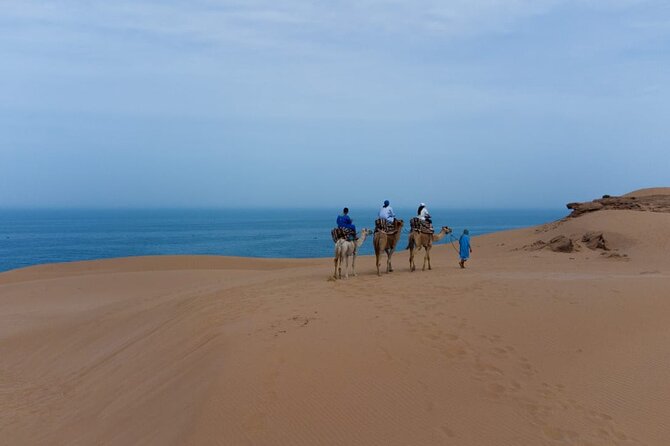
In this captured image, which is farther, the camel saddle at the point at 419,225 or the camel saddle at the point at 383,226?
the camel saddle at the point at 419,225

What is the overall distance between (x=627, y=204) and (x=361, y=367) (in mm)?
29841

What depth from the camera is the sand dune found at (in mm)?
6840

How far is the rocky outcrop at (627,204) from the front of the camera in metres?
31.2

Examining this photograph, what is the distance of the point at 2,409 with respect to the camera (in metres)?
10.4

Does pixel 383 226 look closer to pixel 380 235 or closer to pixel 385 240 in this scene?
pixel 380 235

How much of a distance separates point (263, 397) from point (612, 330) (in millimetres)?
6812

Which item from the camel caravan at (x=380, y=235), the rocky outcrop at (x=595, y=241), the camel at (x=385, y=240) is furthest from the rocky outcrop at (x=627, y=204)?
the camel at (x=385, y=240)

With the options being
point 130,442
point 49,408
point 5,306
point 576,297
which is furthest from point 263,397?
point 5,306

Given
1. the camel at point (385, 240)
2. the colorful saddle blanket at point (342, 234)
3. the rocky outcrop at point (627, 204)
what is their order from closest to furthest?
1. the colorful saddle blanket at point (342, 234)
2. the camel at point (385, 240)
3. the rocky outcrop at point (627, 204)

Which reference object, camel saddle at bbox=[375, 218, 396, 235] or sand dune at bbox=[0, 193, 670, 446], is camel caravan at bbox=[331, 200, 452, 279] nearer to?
camel saddle at bbox=[375, 218, 396, 235]

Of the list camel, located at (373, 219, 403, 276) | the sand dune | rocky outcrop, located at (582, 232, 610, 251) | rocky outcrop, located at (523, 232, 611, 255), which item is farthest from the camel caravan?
rocky outcrop, located at (582, 232, 610, 251)

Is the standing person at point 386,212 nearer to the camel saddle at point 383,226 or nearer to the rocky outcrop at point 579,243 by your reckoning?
the camel saddle at point 383,226

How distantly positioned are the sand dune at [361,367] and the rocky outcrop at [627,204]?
62.6 feet

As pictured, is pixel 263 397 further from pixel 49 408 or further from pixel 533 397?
pixel 49 408
